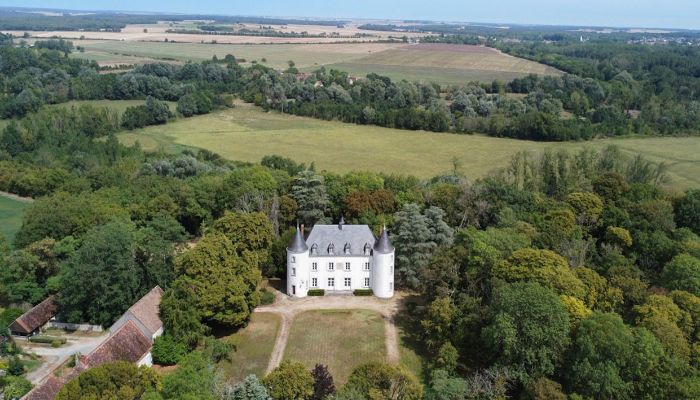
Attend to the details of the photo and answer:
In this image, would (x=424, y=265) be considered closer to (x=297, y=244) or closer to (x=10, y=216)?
(x=297, y=244)

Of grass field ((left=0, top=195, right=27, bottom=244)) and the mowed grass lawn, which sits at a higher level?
grass field ((left=0, top=195, right=27, bottom=244))

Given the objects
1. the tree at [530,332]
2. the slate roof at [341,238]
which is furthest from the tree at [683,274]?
the slate roof at [341,238]

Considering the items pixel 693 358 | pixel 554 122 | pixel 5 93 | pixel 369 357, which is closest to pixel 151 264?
pixel 369 357

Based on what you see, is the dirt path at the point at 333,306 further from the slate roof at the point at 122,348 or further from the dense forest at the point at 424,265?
the slate roof at the point at 122,348

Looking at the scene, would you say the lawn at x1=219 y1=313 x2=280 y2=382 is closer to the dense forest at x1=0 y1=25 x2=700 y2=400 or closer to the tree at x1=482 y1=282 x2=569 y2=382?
the dense forest at x1=0 y1=25 x2=700 y2=400

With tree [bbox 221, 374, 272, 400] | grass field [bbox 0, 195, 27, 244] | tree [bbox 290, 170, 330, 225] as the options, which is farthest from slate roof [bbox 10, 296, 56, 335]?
tree [bbox 290, 170, 330, 225]
